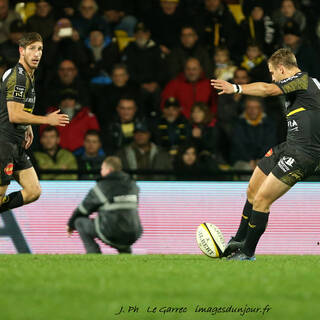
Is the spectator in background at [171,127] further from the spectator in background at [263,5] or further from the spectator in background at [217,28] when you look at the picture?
the spectator in background at [263,5]

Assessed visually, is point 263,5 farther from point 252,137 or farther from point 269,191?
point 269,191

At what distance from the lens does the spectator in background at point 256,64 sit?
1513cm

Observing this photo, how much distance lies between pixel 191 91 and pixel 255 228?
605 centimetres

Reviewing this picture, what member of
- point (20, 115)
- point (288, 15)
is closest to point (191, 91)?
point (288, 15)

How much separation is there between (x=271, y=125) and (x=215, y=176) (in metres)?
2.07

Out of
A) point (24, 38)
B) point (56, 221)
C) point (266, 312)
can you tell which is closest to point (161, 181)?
point (56, 221)

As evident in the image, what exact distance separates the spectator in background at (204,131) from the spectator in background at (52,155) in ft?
6.50

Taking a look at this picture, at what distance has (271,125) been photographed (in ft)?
46.9

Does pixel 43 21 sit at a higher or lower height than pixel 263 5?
higher

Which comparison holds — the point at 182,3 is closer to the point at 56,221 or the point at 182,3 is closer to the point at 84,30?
the point at 84,30

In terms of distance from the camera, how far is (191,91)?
14.9 metres

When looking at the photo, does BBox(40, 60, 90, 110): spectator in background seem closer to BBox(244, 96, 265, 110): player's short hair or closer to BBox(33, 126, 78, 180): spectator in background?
BBox(33, 126, 78, 180): spectator in background

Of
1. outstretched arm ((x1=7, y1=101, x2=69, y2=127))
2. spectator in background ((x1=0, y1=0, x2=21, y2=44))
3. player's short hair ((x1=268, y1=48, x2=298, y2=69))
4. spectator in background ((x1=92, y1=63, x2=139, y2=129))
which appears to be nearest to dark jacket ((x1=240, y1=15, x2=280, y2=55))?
spectator in background ((x1=92, y1=63, x2=139, y2=129))

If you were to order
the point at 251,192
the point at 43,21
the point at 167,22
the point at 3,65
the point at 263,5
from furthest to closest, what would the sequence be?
the point at 263,5 < the point at 167,22 < the point at 43,21 < the point at 3,65 < the point at 251,192
